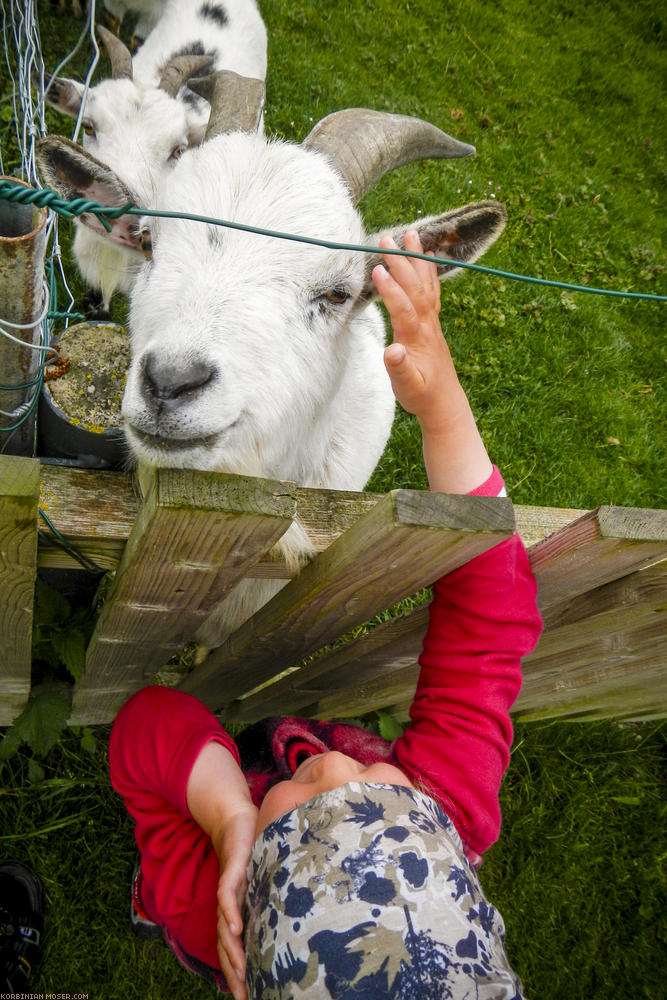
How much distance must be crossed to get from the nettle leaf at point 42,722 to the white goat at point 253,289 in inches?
23.2

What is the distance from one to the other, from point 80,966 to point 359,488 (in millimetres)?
2330

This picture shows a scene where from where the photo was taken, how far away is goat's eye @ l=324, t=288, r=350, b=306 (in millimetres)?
2238

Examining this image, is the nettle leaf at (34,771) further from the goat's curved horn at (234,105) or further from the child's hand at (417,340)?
the goat's curved horn at (234,105)

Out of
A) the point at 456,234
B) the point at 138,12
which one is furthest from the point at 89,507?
the point at 138,12

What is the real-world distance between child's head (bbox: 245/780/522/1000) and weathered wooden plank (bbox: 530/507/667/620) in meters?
0.76

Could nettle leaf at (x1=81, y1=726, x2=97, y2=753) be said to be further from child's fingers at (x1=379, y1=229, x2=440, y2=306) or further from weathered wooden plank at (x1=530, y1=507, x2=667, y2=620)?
child's fingers at (x1=379, y1=229, x2=440, y2=306)

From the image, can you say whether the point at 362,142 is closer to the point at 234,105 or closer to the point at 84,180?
the point at 234,105

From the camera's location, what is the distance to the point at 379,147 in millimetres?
2559

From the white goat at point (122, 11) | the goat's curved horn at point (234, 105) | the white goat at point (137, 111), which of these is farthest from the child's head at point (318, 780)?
the white goat at point (122, 11)

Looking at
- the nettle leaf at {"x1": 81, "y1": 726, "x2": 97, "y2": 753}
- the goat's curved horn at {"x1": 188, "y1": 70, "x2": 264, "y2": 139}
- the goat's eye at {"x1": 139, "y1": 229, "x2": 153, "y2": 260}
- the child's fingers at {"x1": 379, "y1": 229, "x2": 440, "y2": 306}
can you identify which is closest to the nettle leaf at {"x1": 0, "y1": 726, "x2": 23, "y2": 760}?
the nettle leaf at {"x1": 81, "y1": 726, "x2": 97, "y2": 753}

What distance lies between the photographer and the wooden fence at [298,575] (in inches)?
54.2

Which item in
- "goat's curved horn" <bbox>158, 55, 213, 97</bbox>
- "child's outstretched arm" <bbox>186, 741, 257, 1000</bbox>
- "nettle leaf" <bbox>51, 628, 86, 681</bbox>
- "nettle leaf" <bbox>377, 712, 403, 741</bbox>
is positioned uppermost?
"goat's curved horn" <bbox>158, 55, 213, 97</bbox>

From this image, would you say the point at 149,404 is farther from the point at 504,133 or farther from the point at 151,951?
the point at 504,133

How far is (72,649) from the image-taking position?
2.35 m
